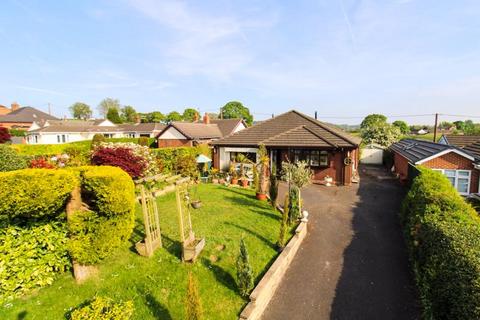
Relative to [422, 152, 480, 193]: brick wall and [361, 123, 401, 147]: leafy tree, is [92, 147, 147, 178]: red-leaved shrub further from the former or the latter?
[361, 123, 401, 147]: leafy tree

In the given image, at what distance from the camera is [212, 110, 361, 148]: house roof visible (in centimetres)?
1934

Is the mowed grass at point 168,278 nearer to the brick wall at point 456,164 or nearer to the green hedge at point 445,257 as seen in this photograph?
the green hedge at point 445,257

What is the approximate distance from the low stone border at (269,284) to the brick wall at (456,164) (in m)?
13.2

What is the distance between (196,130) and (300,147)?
2056 centimetres

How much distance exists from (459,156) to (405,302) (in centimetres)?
1391

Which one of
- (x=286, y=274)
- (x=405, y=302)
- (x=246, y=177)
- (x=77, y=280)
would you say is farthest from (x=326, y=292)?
(x=246, y=177)

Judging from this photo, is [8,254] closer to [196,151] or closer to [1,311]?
[1,311]

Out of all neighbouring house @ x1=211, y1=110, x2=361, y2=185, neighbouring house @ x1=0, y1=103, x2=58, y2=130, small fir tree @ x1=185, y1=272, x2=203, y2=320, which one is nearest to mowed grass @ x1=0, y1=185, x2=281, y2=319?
small fir tree @ x1=185, y1=272, x2=203, y2=320

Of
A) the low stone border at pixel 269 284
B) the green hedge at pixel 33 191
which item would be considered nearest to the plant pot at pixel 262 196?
the low stone border at pixel 269 284

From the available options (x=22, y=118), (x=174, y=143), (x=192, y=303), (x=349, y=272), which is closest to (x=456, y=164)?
(x=349, y=272)

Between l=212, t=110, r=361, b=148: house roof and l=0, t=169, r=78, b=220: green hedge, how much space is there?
16319 millimetres

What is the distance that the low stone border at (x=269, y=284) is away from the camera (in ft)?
20.1

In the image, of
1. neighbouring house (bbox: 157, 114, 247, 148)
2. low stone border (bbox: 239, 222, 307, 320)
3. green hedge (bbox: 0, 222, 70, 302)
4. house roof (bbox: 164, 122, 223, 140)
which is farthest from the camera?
house roof (bbox: 164, 122, 223, 140)

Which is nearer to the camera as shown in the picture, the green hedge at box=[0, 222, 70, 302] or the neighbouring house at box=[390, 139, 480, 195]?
the green hedge at box=[0, 222, 70, 302]
